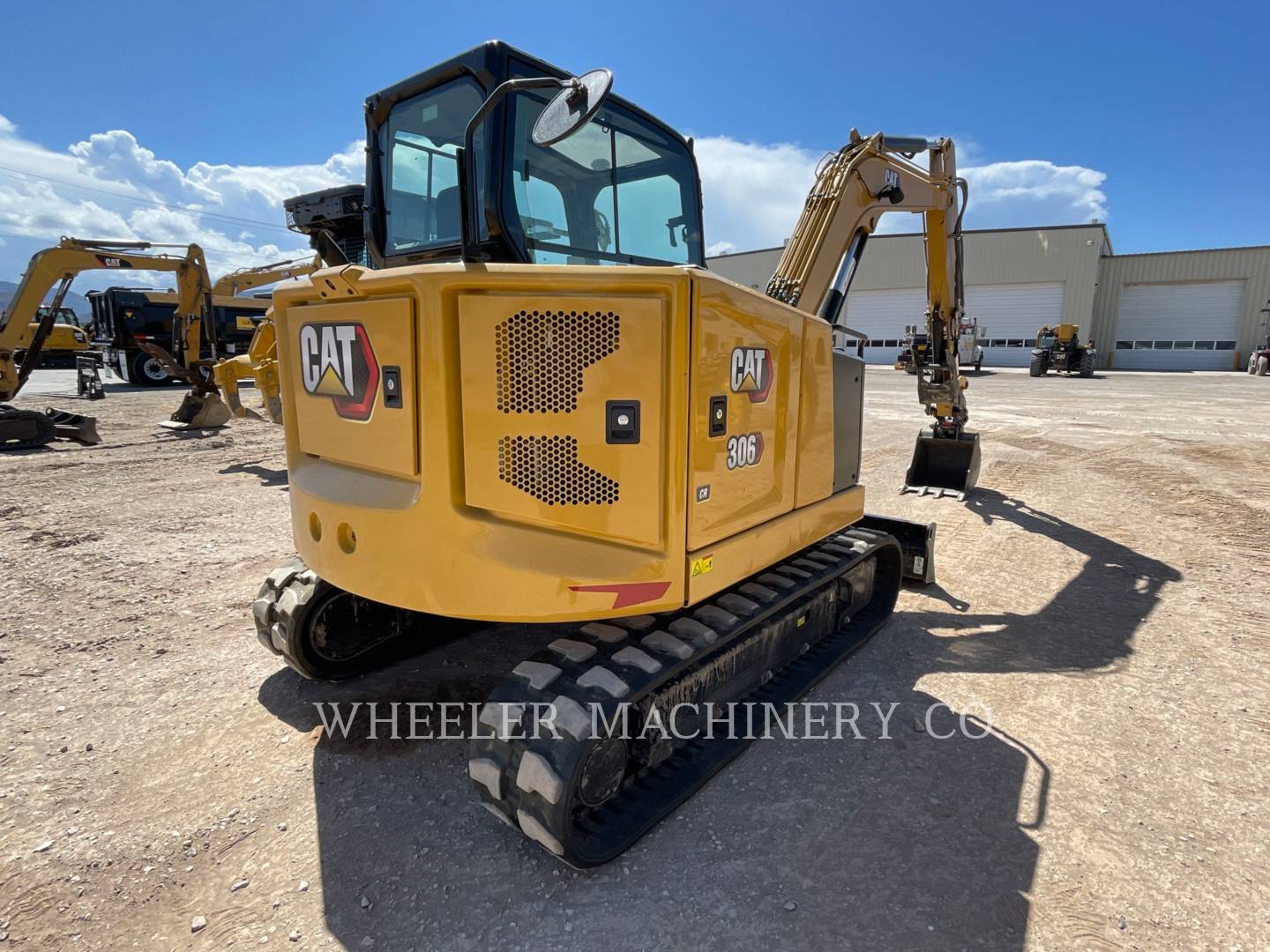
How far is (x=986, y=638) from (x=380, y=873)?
3747 mm

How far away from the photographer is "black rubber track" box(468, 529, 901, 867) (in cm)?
232

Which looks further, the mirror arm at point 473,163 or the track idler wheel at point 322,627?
the track idler wheel at point 322,627

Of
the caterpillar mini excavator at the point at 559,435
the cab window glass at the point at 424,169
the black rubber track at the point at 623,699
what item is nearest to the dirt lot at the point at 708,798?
the black rubber track at the point at 623,699

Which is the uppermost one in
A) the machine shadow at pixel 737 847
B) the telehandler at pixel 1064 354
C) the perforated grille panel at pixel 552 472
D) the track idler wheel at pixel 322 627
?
the telehandler at pixel 1064 354

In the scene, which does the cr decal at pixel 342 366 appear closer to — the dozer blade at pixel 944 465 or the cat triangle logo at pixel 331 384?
the cat triangle logo at pixel 331 384

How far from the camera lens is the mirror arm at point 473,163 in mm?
2137

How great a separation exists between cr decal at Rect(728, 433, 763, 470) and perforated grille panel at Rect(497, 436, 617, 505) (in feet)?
1.89

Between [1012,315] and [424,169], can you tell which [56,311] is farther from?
[1012,315]

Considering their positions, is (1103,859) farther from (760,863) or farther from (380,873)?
(380,873)

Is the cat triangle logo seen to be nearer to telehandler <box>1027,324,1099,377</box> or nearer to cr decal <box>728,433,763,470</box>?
cr decal <box>728,433,763,470</box>

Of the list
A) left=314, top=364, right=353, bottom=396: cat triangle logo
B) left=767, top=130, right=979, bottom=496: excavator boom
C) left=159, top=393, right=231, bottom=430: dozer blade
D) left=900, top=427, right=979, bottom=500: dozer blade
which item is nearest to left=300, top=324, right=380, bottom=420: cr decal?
left=314, top=364, right=353, bottom=396: cat triangle logo

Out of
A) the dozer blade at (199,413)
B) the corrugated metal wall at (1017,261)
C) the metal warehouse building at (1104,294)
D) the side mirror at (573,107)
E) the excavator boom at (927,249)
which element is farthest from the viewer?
the corrugated metal wall at (1017,261)

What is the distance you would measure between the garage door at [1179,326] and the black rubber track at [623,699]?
1655 inches

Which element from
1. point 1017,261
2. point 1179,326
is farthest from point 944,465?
point 1179,326
